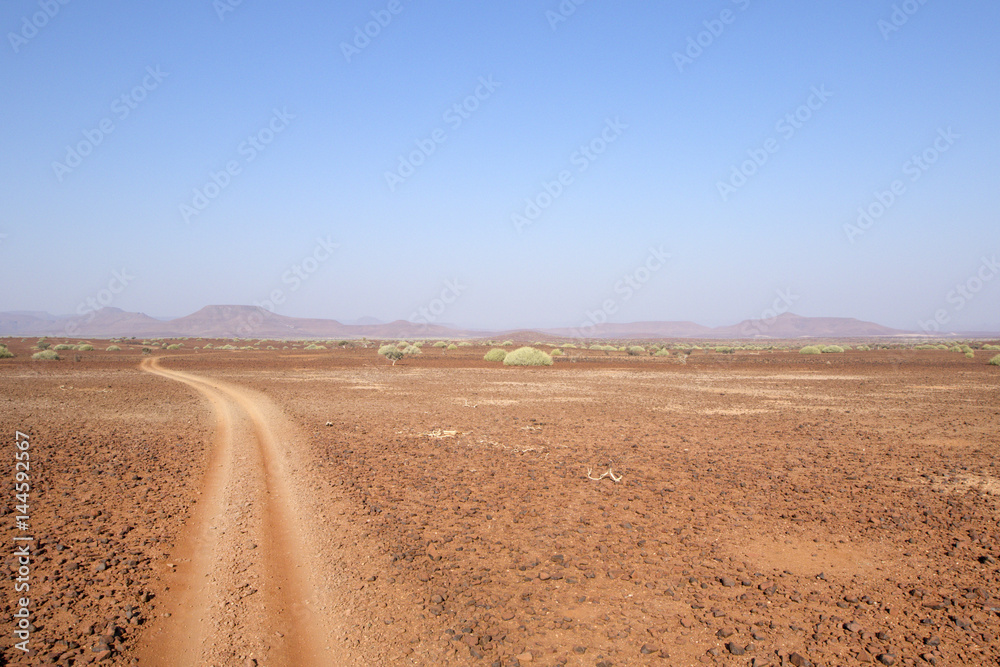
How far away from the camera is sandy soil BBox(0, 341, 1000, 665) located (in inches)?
165

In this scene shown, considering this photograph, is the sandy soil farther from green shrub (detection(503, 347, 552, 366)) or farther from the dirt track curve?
green shrub (detection(503, 347, 552, 366))

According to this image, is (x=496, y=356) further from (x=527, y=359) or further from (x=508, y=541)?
(x=508, y=541)

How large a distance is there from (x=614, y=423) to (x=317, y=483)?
27.5ft

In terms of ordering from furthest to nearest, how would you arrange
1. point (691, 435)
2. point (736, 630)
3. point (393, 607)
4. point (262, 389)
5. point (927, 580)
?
point (262, 389) < point (691, 435) < point (927, 580) < point (393, 607) < point (736, 630)

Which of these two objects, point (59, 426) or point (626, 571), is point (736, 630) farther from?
point (59, 426)

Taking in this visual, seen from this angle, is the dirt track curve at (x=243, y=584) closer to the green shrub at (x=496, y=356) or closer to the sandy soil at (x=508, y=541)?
the sandy soil at (x=508, y=541)

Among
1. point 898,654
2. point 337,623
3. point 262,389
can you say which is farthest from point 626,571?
point 262,389

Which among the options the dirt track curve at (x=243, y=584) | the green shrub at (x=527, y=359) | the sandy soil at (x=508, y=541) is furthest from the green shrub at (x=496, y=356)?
the dirt track curve at (x=243, y=584)

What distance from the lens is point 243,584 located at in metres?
5.01

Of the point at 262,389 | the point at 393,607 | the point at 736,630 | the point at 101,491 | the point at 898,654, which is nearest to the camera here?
the point at 898,654

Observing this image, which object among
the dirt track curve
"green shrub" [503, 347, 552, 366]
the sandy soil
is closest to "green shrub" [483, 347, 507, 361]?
"green shrub" [503, 347, 552, 366]

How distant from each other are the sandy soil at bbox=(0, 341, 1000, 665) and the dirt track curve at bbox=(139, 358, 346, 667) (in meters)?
0.03

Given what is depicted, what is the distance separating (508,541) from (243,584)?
283cm

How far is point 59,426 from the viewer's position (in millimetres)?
12523
